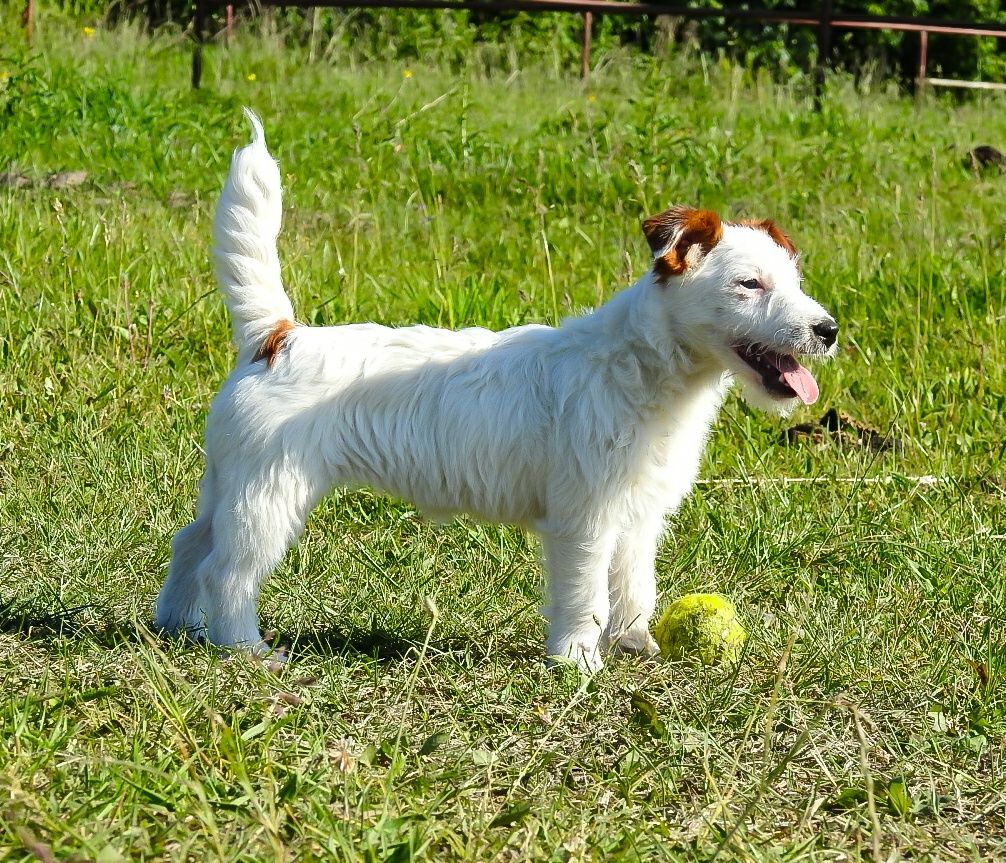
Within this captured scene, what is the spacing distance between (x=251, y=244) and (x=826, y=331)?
65.2 inches

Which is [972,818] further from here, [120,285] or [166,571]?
[120,285]

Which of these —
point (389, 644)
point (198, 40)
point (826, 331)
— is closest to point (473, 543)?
point (389, 644)

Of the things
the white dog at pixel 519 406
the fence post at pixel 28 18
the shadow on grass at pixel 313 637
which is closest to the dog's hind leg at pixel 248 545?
the white dog at pixel 519 406

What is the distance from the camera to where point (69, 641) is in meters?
3.54

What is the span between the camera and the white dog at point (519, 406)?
374cm

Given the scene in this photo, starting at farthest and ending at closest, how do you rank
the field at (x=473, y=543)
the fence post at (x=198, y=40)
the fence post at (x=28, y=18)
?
1. the fence post at (x=28, y=18)
2. the fence post at (x=198, y=40)
3. the field at (x=473, y=543)

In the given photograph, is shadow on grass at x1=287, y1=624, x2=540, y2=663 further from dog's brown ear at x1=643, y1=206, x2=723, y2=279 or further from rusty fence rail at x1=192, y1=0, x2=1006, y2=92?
rusty fence rail at x1=192, y1=0, x2=1006, y2=92

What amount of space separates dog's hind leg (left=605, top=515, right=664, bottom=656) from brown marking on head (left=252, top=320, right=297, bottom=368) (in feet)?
3.78

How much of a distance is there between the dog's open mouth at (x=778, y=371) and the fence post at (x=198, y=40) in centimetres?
853

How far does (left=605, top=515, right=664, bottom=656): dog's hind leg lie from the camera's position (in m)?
3.97

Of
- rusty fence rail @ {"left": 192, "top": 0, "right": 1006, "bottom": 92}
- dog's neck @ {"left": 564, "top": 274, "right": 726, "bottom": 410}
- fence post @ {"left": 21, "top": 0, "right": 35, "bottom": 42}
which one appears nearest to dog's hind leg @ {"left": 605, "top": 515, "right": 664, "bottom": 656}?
dog's neck @ {"left": 564, "top": 274, "right": 726, "bottom": 410}

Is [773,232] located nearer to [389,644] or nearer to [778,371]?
[778,371]

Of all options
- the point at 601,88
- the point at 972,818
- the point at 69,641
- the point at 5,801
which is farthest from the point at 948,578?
the point at 601,88

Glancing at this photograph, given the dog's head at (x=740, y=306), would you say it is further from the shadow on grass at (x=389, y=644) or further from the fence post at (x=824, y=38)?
the fence post at (x=824, y=38)
